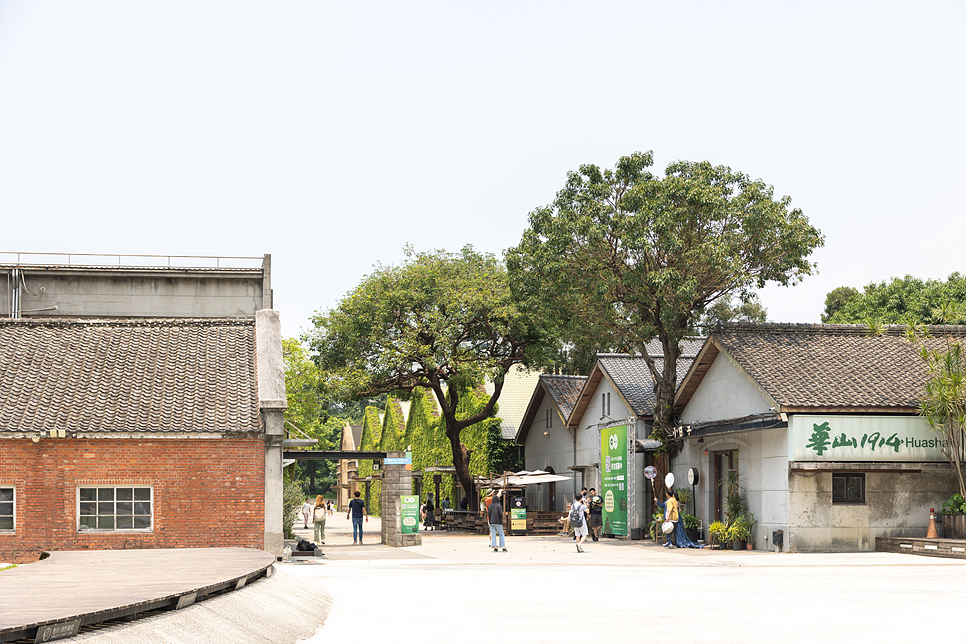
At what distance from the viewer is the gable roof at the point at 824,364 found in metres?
26.9

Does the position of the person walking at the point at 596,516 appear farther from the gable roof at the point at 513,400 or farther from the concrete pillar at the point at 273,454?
the concrete pillar at the point at 273,454

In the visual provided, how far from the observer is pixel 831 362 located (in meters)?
29.6

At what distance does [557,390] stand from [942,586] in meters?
27.0

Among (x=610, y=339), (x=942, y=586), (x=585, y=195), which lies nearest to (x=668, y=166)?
(x=585, y=195)

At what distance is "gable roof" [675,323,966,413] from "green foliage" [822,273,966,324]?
68.4ft

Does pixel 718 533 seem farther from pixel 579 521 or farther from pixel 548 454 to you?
pixel 548 454

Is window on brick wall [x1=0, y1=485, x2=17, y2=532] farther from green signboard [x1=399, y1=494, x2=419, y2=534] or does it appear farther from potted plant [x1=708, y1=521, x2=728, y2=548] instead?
potted plant [x1=708, y1=521, x2=728, y2=548]

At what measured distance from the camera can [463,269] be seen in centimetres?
4250

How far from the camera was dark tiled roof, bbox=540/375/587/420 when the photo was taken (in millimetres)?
42688

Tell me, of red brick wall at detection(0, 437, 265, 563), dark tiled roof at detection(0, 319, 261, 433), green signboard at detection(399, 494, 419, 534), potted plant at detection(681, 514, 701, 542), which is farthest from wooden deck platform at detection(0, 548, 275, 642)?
potted plant at detection(681, 514, 701, 542)

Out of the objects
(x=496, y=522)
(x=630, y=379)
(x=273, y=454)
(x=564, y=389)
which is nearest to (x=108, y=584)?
(x=273, y=454)

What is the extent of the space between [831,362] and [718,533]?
5742 millimetres

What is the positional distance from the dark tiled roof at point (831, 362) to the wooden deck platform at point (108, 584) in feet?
53.0

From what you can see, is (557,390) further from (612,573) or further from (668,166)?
(612,573)
